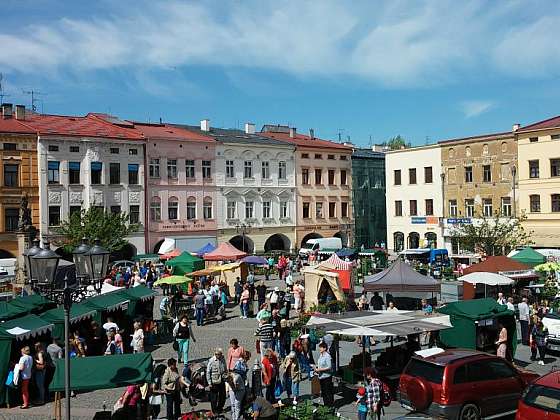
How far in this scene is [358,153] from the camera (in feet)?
204

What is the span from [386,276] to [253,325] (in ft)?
18.3

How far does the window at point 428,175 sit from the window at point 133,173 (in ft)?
78.4

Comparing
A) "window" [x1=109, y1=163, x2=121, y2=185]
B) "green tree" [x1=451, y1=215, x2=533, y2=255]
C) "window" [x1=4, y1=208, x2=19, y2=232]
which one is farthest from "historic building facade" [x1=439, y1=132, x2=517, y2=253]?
"window" [x1=4, y1=208, x2=19, y2=232]

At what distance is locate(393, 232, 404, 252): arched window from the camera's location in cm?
5441

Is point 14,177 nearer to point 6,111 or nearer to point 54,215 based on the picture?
point 54,215

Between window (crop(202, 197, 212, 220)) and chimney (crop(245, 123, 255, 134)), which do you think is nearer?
window (crop(202, 197, 212, 220))

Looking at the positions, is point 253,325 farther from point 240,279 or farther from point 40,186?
point 40,186

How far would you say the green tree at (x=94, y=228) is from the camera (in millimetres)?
40438

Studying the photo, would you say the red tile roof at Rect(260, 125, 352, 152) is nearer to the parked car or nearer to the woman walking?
the woman walking

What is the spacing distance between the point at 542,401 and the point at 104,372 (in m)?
7.97

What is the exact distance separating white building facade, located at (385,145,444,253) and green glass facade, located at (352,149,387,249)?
19.0ft

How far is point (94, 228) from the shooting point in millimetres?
40406

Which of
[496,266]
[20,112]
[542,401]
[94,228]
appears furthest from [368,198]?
[542,401]

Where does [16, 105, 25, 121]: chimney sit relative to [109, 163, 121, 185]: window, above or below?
above
